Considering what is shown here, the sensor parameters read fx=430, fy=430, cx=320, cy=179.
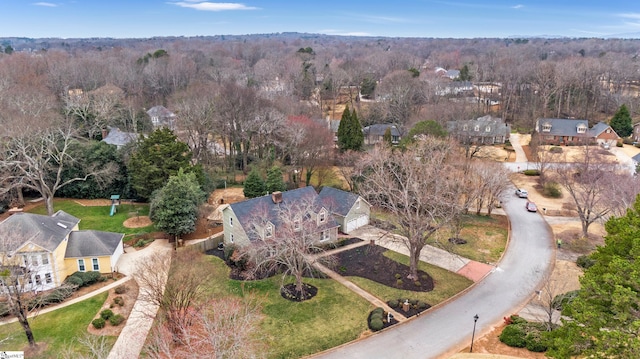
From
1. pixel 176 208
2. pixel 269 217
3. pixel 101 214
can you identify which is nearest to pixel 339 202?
pixel 269 217

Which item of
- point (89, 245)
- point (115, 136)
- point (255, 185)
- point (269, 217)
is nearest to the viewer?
point (89, 245)

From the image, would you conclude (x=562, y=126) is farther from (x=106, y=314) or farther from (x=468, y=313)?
(x=106, y=314)

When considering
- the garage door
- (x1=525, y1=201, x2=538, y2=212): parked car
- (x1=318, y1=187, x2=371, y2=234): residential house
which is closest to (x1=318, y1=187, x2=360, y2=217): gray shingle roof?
(x1=318, y1=187, x2=371, y2=234): residential house

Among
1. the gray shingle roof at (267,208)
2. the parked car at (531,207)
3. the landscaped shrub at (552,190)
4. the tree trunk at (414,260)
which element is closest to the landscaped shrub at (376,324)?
the tree trunk at (414,260)

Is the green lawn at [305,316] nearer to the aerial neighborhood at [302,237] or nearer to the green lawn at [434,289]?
the aerial neighborhood at [302,237]

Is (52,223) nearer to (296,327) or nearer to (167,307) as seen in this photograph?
(167,307)

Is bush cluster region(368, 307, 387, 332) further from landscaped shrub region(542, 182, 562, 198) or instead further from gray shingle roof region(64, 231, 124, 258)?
landscaped shrub region(542, 182, 562, 198)
